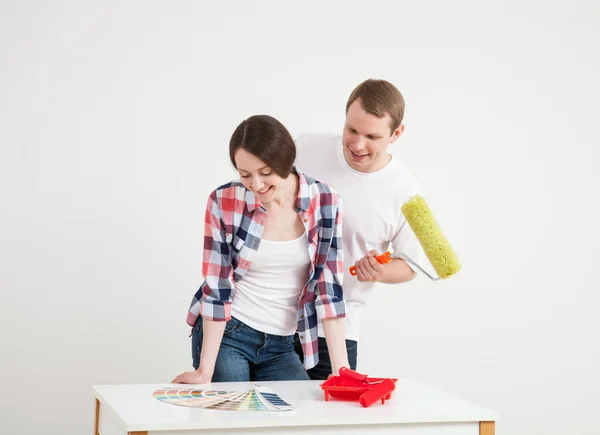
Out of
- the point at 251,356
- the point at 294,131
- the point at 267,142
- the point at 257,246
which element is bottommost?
the point at 251,356

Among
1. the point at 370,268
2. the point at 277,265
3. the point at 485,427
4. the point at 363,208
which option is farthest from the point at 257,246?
the point at 485,427

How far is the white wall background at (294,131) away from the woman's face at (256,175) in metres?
1.35

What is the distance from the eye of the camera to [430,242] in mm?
2273

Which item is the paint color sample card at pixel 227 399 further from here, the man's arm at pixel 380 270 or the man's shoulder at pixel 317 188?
the man's shoulder at pixel 317 188

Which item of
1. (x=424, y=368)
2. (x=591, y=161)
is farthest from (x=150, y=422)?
(x=591, y=161)

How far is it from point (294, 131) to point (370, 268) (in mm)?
1385

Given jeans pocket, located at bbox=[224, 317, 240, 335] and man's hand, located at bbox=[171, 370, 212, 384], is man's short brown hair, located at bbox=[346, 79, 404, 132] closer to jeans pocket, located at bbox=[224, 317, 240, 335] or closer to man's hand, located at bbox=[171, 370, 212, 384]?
Result: jeans pocket, located at bbox=[224, 317, 240, 335]

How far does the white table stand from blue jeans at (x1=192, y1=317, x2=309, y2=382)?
0.43 feet

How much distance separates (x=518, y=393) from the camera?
13.3 ft

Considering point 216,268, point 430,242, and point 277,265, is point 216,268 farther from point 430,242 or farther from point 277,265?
point 430,242

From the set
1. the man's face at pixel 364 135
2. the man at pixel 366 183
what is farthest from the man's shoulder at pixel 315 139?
the man's face at pixel 364 135

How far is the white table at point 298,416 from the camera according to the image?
174 centimetres

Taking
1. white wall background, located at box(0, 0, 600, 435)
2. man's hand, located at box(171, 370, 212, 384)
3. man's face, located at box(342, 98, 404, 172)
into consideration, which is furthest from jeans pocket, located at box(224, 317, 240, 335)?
white wall background, located at box(0, 0, 600, 435)

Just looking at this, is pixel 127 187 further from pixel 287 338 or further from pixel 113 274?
pixel 287 338
